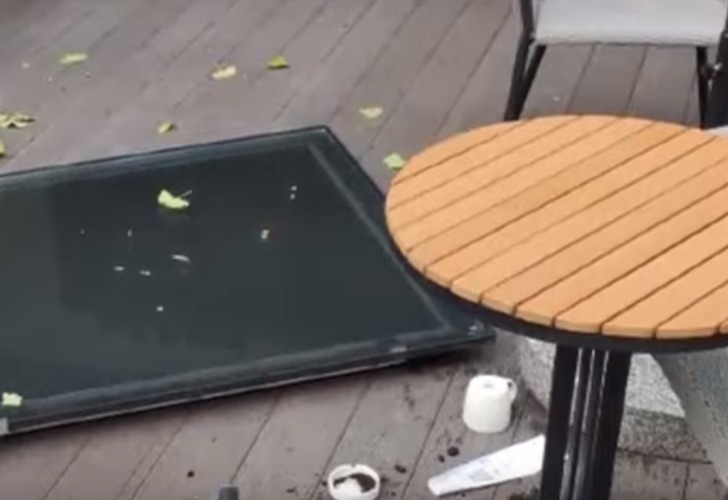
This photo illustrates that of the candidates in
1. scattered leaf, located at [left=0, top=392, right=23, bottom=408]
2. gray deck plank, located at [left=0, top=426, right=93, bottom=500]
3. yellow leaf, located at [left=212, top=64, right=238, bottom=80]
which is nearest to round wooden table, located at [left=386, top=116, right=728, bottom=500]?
gray deck plank, located at [left=0, top=426, right=93, bottom=500]

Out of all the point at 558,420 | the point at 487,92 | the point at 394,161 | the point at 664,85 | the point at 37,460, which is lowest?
the point at 664,85

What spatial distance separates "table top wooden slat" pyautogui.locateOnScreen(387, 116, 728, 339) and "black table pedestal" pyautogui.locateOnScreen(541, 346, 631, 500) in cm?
13

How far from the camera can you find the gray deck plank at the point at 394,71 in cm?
370

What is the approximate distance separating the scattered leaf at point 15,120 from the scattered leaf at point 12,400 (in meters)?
1.18

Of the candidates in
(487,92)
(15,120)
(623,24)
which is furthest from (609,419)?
(15,120)

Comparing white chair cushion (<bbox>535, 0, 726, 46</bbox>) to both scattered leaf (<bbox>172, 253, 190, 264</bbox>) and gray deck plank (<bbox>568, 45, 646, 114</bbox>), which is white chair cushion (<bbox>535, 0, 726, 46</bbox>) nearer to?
gray deck plank (<bbox>568, 45, 646, 114</bbox>)

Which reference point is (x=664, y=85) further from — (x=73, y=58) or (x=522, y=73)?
(x=73, y=58)

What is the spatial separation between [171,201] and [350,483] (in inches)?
39.5

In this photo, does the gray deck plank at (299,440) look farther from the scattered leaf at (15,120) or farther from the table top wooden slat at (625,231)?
the scattered leaf at (15,120)

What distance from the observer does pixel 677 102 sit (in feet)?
12.6

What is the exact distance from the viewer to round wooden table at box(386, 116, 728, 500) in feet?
5.57

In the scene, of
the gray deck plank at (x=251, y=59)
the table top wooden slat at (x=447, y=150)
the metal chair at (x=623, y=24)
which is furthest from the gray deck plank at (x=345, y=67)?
the table top wooden slat at (x=447, y=150)

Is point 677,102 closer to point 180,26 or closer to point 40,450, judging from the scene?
point 180,26

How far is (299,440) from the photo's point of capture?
2.61m
